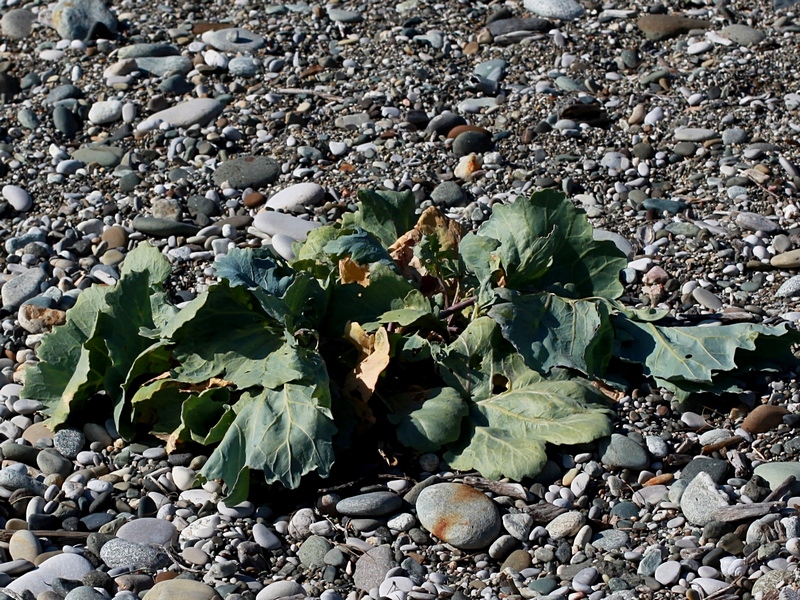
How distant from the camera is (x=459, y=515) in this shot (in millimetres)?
2793

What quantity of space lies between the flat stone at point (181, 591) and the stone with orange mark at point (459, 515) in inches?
23.9

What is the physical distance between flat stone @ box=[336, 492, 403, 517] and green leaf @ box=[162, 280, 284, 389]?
43 centimetres

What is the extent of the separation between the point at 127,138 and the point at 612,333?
8.96 ft

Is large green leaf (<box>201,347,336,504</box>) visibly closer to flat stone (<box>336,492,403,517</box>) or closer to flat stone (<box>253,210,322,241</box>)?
flat stone (<box>336,492,403,517</box>)

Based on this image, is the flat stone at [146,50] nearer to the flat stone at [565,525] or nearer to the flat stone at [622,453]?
the flat stone at [622,453]

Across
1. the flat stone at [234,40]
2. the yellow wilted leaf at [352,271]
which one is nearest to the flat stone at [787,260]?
the yellow wilted leaf at [352,271]

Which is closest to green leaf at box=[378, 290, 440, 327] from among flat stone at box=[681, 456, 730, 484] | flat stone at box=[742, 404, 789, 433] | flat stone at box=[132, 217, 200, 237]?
flat stone at box=[681, 456, 730, 484]

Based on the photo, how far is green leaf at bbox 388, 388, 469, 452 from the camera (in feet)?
9.75

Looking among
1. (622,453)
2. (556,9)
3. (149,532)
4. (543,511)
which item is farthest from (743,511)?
(556,9)

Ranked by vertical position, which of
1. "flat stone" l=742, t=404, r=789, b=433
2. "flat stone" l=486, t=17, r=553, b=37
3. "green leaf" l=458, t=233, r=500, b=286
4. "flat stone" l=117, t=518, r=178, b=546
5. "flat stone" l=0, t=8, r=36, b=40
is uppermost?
"flat stone" l=0, t=8, r=36, b=40

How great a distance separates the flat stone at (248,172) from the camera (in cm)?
454

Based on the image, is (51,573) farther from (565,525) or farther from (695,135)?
(695,135)

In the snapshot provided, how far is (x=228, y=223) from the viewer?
4.31 metres

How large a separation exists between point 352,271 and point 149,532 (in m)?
1.01
